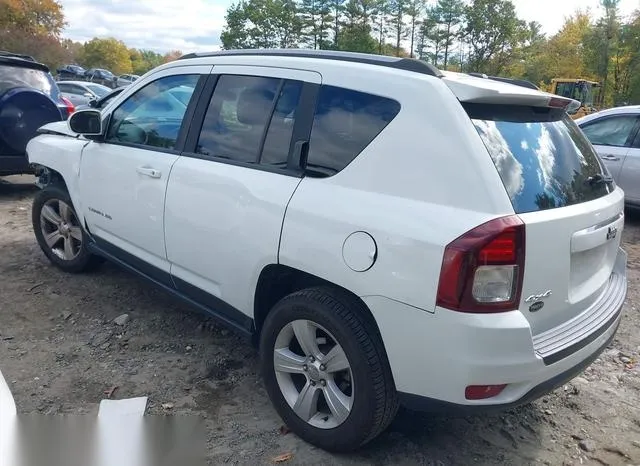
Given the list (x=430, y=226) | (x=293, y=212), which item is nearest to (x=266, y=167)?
(x=293, y=212)

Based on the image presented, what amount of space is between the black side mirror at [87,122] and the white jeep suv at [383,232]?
86 cm

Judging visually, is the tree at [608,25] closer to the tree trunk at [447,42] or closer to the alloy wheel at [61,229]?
the tree trunk at [447,42]

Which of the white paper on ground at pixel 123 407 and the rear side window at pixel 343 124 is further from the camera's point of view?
the white paper on ground at pixel 123 407

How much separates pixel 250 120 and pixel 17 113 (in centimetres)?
505

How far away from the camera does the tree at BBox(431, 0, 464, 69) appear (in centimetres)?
5066

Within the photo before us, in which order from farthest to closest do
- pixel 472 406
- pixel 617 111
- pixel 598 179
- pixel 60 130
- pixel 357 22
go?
pixel 357 22, pixel 617 111, pixel 60 130, pixel 598 179, pixel 472 406

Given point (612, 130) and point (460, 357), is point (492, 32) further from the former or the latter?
point (460, 357)

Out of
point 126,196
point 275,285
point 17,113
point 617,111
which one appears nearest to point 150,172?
point 126,196

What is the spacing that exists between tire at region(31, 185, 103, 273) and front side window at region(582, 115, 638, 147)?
6.39 metres

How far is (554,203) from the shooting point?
234 centimetres

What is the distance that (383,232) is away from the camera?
2240 mm

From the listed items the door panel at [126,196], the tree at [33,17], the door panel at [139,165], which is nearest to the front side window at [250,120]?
the door panel at [139,165]

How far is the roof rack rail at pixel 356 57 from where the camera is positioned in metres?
2.49

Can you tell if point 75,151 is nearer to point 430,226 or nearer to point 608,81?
point 430,226
